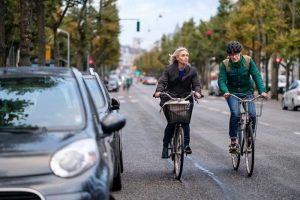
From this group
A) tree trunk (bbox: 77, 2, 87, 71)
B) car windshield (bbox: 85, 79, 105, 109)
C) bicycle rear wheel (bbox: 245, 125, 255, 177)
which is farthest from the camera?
tree trunk (bbox: 77, 2, 87, 71)

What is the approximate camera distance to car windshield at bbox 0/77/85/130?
5.61 meters

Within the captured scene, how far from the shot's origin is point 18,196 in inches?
191

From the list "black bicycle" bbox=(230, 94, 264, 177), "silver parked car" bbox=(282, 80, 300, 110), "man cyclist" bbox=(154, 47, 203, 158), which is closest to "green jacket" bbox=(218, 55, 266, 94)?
"black bicycle" bbox=(230, 94, 264, 177)

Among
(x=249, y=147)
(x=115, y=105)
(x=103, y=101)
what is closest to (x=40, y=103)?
(x=103, y=101)

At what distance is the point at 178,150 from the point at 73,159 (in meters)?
4.55

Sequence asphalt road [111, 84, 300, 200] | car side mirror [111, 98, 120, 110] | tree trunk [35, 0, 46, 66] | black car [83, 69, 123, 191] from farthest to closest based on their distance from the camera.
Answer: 1. tree trunk [35, 0, 46, 66]
2. car side mirror [111, 98, 120, 110]
3. asphalt road [111, 84, 300, 200]
4. black car [83, 69, 123, 191]

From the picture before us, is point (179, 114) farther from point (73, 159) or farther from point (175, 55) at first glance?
point (73, 159)

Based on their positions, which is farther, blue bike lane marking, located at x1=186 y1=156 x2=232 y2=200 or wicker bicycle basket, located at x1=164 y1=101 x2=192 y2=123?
wicker bicycle basket, located at x1=164 y1=101 x2=192 y2=123

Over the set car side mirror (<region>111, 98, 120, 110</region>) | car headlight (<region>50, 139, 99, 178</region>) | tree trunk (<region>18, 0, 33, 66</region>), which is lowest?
car headlight (<region>50, 139, 99, 178</region>)

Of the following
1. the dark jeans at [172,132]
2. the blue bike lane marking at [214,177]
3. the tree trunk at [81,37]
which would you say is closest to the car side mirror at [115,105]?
the dark jeans at [172,132]

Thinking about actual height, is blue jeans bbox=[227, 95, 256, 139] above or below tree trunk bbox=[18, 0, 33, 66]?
below

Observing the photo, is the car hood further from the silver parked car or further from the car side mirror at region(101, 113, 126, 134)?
the silver parked car

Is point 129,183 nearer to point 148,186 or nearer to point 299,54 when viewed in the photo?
point 148,186

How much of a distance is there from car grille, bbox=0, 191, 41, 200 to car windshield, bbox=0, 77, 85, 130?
2.41ft
